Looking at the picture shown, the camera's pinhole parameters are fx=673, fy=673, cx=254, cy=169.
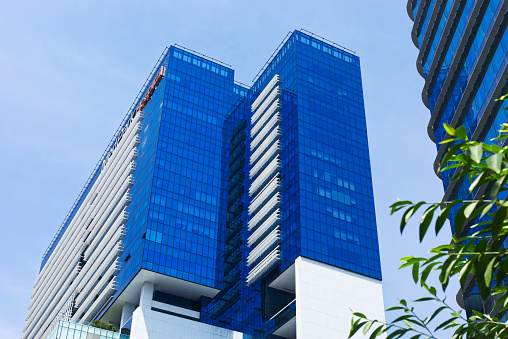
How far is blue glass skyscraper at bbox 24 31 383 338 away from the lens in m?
107

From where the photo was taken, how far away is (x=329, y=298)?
345ft

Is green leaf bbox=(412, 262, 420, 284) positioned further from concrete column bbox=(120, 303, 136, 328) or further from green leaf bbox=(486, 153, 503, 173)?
concrete column bbox=(120, 303, 136, 328)

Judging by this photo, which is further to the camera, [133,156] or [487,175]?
[133,156]

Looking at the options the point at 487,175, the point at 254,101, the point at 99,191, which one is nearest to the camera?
the point at 487,175

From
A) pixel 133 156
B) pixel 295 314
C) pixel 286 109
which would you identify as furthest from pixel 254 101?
pixel 295 314

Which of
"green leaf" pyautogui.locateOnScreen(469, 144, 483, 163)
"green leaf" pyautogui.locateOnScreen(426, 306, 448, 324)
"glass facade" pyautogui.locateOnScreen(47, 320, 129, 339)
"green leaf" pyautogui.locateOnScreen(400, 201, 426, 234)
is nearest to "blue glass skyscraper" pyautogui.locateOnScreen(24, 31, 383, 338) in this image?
"glass facade" pyautogui.locateOnScreen(47, 320, 129, 339)

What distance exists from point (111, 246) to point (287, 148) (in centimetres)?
3676

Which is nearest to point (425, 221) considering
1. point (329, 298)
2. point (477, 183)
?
point (477, 183)

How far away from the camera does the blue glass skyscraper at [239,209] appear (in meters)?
107

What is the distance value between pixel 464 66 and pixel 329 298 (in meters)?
45.0

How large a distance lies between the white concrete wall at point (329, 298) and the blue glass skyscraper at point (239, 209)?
0.70ft

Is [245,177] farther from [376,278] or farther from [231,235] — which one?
[376,278]

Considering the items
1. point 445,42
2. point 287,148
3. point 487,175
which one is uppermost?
point 287,148

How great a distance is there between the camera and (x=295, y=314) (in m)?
103
